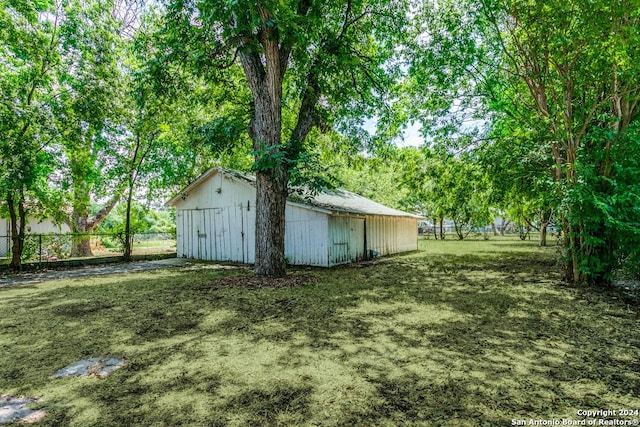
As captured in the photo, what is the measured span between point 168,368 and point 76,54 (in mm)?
13263

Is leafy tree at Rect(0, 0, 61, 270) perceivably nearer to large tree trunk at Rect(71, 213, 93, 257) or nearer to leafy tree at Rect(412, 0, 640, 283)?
large tree trunk at Rect(71, 213, 93, 257)

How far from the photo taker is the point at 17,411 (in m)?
2.73

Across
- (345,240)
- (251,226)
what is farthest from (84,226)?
(345,240)

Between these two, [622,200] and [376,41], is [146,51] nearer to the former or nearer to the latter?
[376,41]

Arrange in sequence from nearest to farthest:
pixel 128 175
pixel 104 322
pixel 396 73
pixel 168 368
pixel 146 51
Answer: pixel 168 368 < pixel 104 322 < pixel 146 51 < pixel 396 73 < pixel 128 175

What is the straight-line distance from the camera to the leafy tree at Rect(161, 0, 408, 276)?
7.31 metres

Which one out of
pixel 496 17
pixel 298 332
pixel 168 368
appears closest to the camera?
pixel 168 368

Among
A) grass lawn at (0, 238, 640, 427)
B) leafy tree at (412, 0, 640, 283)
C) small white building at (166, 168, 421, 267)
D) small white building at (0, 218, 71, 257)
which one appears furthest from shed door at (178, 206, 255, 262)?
leafy tree at (412, 0, 640, 283)

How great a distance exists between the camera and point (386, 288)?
26.3ft

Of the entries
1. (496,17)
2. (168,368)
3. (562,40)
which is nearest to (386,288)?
(168,368)

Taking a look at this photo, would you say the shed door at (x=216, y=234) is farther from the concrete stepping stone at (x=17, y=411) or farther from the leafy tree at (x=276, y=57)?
the concrete stepping stone at (x=17, y=411)

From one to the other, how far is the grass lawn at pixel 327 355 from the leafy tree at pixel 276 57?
2.88m

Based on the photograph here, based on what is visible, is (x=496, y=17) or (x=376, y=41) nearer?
(x=496, y=17)

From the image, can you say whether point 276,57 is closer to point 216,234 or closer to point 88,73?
point 88,73
